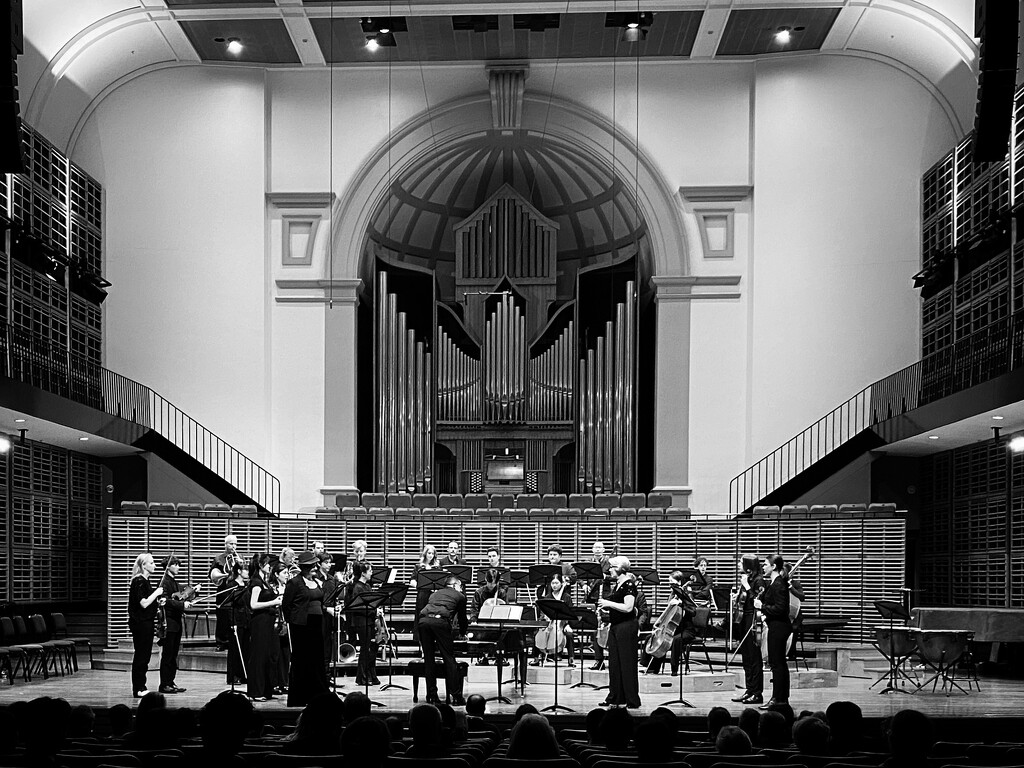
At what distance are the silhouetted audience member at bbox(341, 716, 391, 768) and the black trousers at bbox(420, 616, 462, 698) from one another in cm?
717

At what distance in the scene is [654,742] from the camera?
4.91 meters

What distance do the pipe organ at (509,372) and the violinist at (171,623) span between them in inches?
384

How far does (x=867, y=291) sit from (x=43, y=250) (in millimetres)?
14431

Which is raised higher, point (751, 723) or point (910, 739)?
A: point (910, 739)

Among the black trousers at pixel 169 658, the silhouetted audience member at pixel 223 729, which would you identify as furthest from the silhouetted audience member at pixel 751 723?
the black trousers at pixel 169 658

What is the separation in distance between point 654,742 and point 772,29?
18897 millimetres

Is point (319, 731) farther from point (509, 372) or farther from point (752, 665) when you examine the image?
point (509, 372)

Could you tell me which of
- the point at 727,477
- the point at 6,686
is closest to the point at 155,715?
the point at 6,686

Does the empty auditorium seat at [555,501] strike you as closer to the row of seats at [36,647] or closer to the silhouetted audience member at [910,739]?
the row of seats at [36,647]

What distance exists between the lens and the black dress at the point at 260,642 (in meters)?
12.3

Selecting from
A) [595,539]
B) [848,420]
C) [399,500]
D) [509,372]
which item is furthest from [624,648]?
[509,372]

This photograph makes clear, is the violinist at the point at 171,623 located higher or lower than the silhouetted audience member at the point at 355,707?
lower

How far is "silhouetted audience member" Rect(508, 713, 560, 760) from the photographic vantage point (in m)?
4.88

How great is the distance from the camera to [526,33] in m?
21.7
